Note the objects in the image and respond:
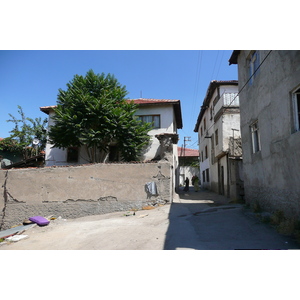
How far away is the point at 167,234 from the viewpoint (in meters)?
5.48

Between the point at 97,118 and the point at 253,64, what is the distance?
866 cm

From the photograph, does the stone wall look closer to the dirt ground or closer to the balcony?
the dirt ground

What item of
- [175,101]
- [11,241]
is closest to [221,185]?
[175,101]

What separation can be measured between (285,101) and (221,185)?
34.8 ft

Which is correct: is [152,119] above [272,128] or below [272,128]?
above

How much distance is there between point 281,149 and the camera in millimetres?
5969

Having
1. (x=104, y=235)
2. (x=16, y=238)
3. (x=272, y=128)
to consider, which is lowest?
(x=16, y=238)

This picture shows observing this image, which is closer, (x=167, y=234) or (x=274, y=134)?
(x=167, y=234)

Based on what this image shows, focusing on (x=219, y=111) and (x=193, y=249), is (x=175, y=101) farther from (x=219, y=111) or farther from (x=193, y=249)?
(x=193, y=249)

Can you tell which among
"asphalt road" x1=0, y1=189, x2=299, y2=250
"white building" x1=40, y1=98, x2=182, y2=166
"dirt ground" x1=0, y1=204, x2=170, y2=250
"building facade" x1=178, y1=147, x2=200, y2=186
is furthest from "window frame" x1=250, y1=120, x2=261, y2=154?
"building facade" x1=178, y1=147, x2=200, y2=186

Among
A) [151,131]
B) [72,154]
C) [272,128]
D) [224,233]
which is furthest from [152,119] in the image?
[224,233]

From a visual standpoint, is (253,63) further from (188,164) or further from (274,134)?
(188,164)

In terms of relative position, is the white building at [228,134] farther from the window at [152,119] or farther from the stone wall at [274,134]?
the window at [152,119]
